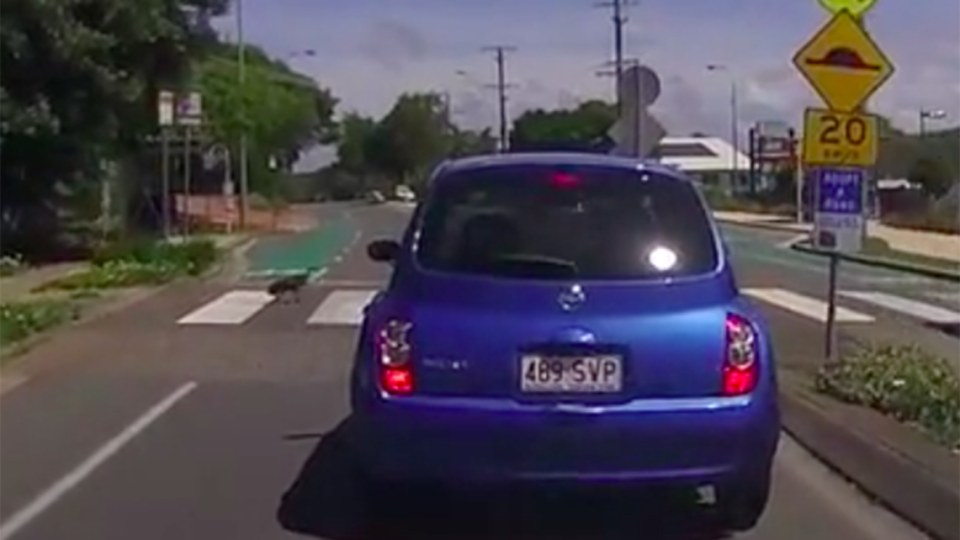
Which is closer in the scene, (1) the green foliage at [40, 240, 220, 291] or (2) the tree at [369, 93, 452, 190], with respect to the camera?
(1) the green foliage at [40, 240, 220, 291]

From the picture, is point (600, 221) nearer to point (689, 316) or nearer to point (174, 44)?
point (689, 316)

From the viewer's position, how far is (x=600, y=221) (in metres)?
9.38

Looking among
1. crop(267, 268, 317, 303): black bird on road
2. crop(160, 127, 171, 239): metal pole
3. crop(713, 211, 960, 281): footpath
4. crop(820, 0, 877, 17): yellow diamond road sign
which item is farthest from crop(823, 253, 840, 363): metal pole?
crop(160, 127, 171, 239): metal pole

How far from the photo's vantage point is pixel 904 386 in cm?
1368

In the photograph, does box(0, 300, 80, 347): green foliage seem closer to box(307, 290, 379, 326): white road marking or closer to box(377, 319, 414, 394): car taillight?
box(307, 290, 379, 326): white road marking

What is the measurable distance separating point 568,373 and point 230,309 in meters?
15.9

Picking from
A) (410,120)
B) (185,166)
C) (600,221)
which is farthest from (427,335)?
(410,120)

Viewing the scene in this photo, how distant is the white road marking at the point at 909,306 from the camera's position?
917 inches

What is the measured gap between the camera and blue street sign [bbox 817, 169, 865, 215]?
15656 millimetres

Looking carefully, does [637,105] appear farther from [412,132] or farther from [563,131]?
[412,132]

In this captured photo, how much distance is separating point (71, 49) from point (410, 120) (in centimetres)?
9907

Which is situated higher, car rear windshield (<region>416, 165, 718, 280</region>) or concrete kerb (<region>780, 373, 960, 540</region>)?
car rear windshield (<region>416, 165, 718, 280</region>)

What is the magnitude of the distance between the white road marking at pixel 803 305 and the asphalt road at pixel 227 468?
337cm

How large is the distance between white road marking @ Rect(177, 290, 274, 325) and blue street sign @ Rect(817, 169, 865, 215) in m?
8.58
